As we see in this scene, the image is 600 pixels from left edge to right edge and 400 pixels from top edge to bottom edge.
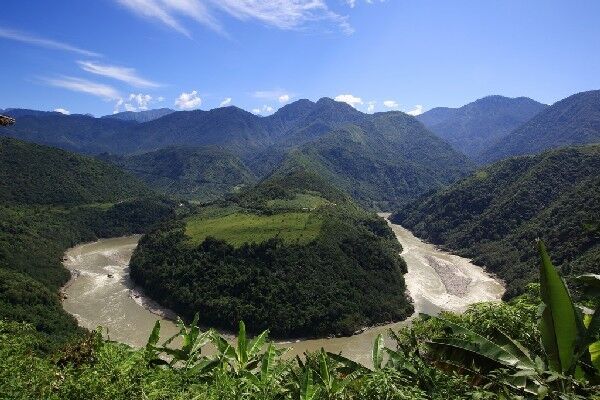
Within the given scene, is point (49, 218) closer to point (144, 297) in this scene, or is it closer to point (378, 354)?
point (144, 297)

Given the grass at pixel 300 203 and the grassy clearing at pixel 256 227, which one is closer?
the grassy clearing at pixel 256 227

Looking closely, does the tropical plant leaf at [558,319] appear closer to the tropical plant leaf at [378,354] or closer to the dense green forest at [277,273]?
the tropical plant leaf at [378,354]

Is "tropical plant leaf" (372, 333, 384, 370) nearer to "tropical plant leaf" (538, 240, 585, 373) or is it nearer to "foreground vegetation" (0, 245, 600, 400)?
"foreground vegetation" (0, 245, 600, 400)

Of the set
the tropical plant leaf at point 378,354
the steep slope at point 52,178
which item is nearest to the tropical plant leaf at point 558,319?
the tropical plant leaf at point 378,354

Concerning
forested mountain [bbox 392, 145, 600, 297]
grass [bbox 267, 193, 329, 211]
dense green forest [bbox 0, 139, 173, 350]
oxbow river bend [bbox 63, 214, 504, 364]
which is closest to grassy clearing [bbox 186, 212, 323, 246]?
grass [bbox 267, 193, 329, 211]

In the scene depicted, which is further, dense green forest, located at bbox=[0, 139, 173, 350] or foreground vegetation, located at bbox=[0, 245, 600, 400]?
dense green forest, located at bbox=[0, 139, 173, 350]

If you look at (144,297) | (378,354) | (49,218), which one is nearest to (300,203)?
(144,297)
